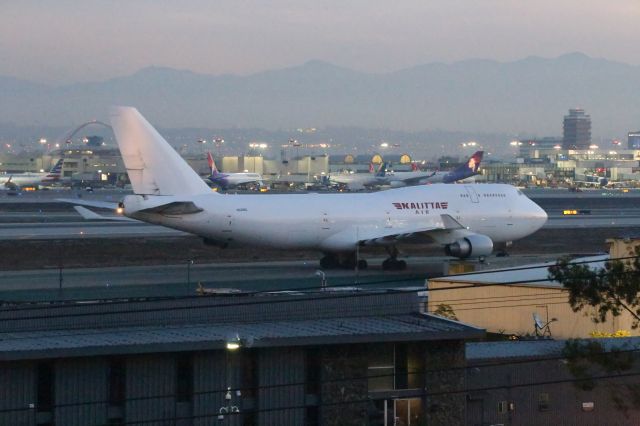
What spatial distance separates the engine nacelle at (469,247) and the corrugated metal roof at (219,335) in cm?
2724

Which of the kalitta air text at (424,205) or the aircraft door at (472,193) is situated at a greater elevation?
the aircraft door at (472,193)

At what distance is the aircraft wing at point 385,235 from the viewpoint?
5472 centimetres

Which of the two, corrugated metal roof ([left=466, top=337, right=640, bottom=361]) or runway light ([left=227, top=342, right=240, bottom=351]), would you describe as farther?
corrugated metal roof ([left=466, top=337, right=640, bottom=361])

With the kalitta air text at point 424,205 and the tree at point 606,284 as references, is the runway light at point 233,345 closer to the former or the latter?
the tree at point 606,284

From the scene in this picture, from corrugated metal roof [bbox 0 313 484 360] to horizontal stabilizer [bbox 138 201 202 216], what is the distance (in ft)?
83.8

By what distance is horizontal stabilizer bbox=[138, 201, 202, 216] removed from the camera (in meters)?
51.7

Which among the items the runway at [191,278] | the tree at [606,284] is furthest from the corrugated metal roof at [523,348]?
the runway at [191,278]

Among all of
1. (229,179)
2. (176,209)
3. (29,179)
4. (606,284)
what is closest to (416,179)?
(229,179)

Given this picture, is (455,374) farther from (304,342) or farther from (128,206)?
(128,206)

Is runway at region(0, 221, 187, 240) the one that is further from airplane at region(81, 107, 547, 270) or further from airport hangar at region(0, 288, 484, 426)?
airport hangar at region(0, 288, 484, 426)

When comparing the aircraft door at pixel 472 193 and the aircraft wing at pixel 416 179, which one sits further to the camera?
the aircraft wing at pixel 416 179

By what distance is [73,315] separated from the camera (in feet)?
83.8

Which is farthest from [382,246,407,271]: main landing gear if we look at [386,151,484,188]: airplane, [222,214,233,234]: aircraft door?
[386,151,484,188]: airplane

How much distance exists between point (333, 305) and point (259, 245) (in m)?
26.3
